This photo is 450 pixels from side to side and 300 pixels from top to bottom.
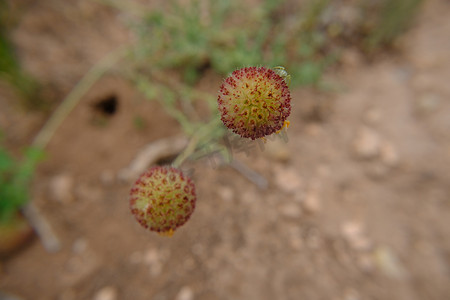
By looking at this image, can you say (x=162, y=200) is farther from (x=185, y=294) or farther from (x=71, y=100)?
(x=71, y=100)

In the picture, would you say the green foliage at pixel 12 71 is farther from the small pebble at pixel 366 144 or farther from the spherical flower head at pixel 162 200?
the small pebble at pixel 366 144

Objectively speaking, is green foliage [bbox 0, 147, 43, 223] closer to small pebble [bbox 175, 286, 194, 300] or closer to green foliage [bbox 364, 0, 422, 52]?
small pebble [bbox 175, 286, 194, 300]

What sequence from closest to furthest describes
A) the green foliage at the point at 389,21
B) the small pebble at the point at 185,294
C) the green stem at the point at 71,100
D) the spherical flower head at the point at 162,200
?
the spherical flower head at the point at 162,200 < the small pebble at the point at 185,294 < the green stem at the point at 71,100 < the green foliage at the point at 389,21

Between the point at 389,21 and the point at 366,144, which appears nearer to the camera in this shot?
the point at 366,144

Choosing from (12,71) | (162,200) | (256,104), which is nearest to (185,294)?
(162,200)

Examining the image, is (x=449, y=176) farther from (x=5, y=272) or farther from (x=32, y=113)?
(x=32, y=113)

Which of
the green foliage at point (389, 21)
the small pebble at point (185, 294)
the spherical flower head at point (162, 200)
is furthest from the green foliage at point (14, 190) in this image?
the green foliage at point (389, 21)
